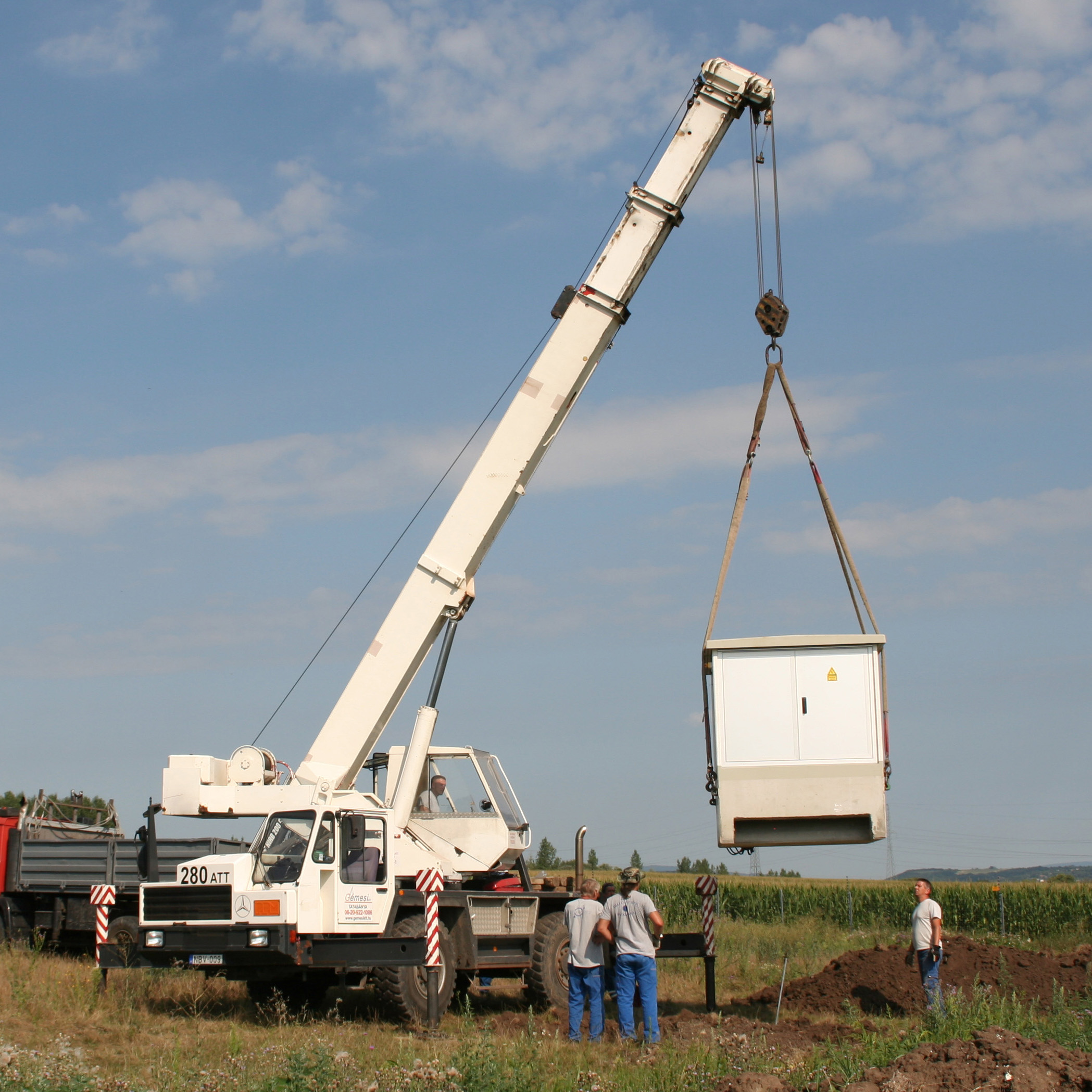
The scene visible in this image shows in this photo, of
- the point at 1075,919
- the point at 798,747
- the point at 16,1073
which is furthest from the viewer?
the point at 1075,919

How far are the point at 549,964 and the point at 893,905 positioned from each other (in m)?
19.6

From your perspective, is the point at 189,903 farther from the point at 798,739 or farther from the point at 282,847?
the point at 798,739

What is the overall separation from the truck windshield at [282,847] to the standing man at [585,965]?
2.72 metres

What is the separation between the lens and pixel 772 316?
1246 cm

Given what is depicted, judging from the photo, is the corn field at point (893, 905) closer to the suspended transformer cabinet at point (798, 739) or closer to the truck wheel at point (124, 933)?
the truck wheel at point (124, 933)

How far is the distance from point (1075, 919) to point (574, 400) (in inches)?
832

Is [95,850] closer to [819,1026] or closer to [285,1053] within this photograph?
[285,1053]

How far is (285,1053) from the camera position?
28.1ft

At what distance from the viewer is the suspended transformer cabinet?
10.8m

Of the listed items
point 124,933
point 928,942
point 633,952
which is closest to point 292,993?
point 124,933

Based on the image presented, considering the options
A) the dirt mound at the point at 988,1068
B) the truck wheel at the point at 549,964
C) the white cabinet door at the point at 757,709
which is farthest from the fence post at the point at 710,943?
the dirt mound at the point at 988,1068

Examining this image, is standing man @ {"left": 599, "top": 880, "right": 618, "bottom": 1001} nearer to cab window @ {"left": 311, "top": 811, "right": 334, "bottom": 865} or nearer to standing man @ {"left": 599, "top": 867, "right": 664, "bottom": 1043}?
standing man @ {"left": 599, "top": 867, "right": 664, "bottom": 1043}

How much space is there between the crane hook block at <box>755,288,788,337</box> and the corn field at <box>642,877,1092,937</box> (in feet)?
60.7

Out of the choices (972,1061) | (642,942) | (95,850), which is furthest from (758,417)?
(95,850)
